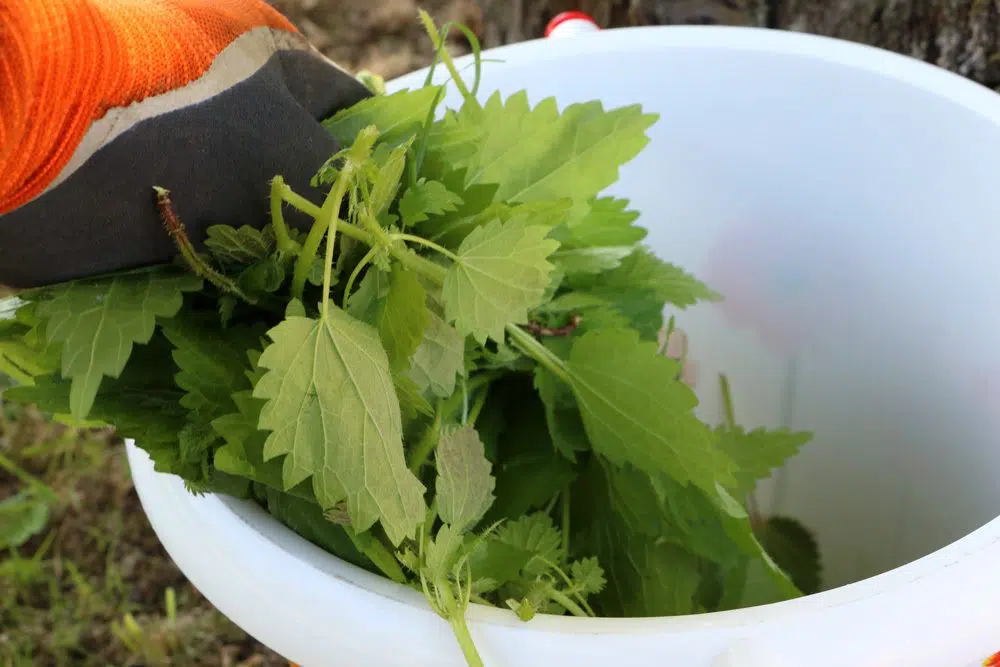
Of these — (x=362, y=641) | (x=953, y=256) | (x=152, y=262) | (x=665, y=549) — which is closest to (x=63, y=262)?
(x=152, y=262)

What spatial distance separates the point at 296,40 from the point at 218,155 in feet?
0.24

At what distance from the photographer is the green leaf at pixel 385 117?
366 millimetres

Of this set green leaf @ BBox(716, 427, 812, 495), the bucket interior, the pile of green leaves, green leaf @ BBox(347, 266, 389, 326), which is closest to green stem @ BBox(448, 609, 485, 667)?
the pile of green leaves

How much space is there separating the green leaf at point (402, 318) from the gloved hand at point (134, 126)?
0.21ft

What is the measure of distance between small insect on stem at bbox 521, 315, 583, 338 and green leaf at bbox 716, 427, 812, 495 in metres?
0.10

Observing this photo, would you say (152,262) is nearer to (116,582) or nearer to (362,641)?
(362,641)

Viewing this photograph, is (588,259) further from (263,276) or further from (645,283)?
(263,276)

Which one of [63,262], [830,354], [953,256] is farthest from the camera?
[830,354]

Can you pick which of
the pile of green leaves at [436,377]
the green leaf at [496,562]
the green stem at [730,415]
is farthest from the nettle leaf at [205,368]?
the green stem at [730,415]

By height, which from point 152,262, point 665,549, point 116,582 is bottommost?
point 116,582

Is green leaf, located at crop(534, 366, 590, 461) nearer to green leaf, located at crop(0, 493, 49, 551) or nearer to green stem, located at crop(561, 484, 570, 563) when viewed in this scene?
green stem, located at crop(561, 484, 570, 563)

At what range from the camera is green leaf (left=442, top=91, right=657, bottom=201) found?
1.33 ft

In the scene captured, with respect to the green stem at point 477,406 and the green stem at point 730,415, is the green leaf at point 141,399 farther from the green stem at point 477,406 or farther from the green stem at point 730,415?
the green stem at point 730,415

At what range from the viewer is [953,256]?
1.64 feet
